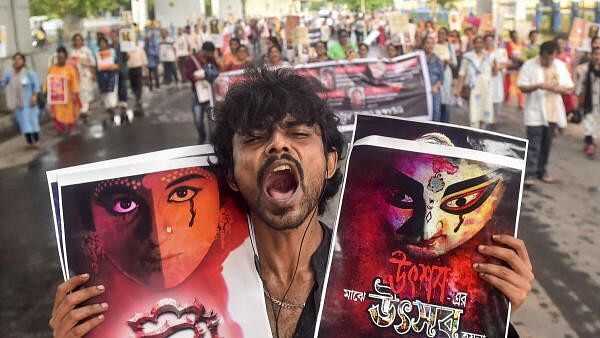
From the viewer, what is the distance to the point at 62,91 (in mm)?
11734

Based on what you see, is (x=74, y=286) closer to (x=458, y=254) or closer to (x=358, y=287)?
(x=358, y=287)

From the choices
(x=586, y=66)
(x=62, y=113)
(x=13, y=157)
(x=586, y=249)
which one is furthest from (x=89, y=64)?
(x=586, y=249)

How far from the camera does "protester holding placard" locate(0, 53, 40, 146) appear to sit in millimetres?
10617

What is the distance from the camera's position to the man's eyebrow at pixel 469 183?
156cm

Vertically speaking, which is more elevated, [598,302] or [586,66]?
[586,66]

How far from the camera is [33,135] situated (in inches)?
433

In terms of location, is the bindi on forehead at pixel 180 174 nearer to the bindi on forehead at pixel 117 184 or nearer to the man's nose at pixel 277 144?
the bindi on forehead at pixel 117 184

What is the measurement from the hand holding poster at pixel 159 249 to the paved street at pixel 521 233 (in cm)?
301

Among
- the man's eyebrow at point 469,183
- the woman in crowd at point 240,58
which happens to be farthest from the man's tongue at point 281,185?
the woman in crowd at point 240,58

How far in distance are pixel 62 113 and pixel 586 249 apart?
959 cm

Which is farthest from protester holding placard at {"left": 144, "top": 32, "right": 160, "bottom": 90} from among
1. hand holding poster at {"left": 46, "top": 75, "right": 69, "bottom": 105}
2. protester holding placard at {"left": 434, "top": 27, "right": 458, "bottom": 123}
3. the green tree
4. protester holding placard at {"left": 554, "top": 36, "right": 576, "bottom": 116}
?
protester holding placard at {"left": 554, "top": 36, "right": 576, "bottom": 116}

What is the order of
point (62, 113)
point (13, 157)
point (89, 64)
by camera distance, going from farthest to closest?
point (89, 64) → point (62, 113) → point (13, 157)

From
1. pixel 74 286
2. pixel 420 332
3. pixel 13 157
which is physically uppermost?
pixel 74 286

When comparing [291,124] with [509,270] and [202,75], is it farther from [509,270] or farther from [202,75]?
[202,75]
